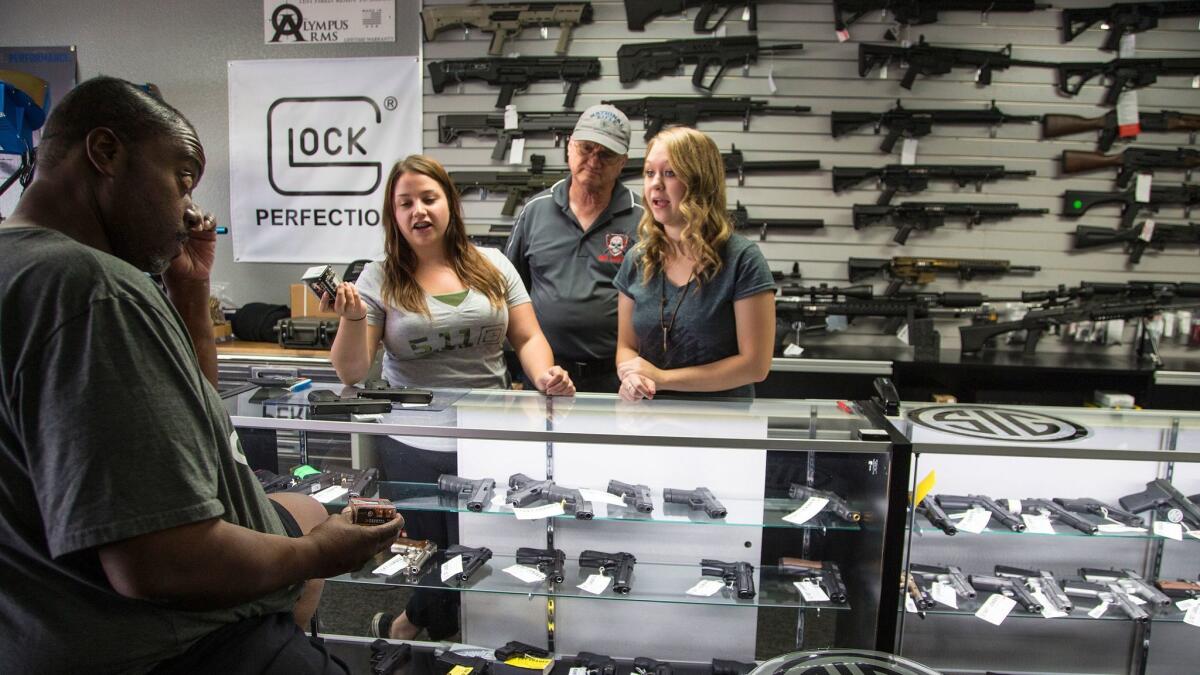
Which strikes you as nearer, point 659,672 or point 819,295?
point 659,672

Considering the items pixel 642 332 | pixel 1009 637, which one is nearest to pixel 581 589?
pixel 642 332

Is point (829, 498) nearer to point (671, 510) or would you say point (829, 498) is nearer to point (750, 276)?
point (671, 510)

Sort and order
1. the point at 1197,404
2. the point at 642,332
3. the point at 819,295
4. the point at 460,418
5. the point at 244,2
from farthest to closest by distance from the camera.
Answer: the point at 244,2, the point at 819,295, the point at 1197,404, the point at 642,332, the point at 460,418

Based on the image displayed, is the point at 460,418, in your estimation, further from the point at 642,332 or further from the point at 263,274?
the point at 263,274

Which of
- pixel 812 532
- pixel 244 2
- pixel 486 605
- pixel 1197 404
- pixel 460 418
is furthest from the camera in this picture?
pixel 244 2

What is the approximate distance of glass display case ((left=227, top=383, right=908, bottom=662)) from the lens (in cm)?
175

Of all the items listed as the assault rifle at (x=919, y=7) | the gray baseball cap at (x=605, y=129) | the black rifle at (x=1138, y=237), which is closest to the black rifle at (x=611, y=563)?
the gray baseball cap at (x=605, y=129)

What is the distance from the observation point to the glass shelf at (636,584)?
1.98 metres

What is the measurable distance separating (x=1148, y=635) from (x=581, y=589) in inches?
68.7

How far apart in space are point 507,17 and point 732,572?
13.6 ft

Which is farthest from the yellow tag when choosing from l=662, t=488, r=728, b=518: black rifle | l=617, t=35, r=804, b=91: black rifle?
l=617, t=35, r=804, b=91: black rifle

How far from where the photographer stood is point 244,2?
16.9ft

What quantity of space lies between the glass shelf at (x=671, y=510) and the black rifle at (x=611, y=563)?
16 cm

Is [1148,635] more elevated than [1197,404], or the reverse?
[1197,404]
